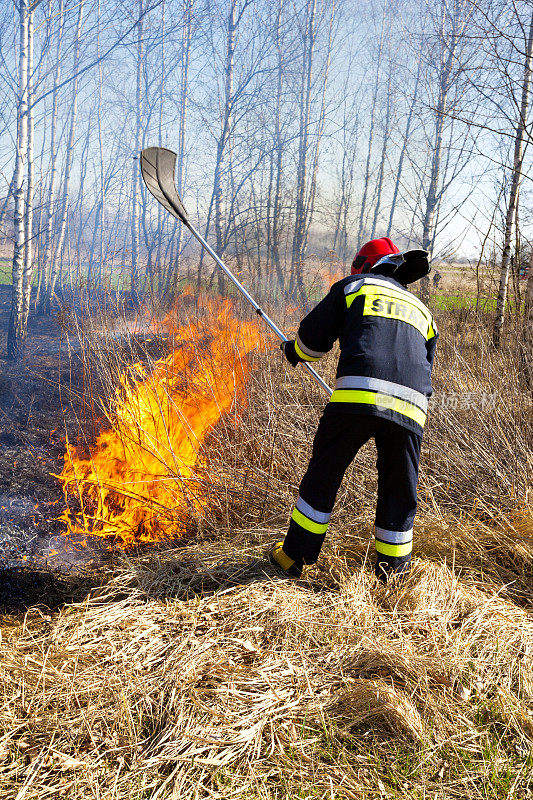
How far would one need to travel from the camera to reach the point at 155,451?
11.3ft

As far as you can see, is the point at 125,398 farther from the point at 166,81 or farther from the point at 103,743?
the point at 166,81

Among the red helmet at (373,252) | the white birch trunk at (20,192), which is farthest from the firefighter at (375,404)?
the white birch trunk at (20,192)

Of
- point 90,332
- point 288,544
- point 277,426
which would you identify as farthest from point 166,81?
point 288,544

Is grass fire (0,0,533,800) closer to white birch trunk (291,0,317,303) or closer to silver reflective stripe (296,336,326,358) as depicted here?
silver reflective stripe (296,336,326,358)

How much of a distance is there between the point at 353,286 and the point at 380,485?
108 centimetres

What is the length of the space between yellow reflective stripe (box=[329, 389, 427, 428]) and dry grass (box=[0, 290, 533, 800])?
2.93ft

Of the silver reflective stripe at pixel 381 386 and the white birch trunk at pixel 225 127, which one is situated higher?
the white birch trunk at pixel 225 127

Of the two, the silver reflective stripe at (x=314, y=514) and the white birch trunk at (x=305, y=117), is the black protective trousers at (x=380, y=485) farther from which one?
the white birch trunk at (x=305, y=117)

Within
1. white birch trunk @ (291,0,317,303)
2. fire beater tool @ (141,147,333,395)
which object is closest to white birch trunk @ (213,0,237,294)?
white birch trunk @ (291,0,317,303)

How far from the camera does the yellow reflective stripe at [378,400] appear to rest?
2.46m

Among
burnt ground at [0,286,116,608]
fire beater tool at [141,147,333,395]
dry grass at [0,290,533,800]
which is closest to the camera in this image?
dry grass at [0,290,533,800]

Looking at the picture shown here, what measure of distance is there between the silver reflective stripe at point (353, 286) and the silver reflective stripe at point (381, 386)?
1.47 ft

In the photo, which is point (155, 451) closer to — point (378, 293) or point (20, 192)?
point (378, 293)

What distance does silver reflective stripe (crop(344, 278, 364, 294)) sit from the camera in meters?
2.56
